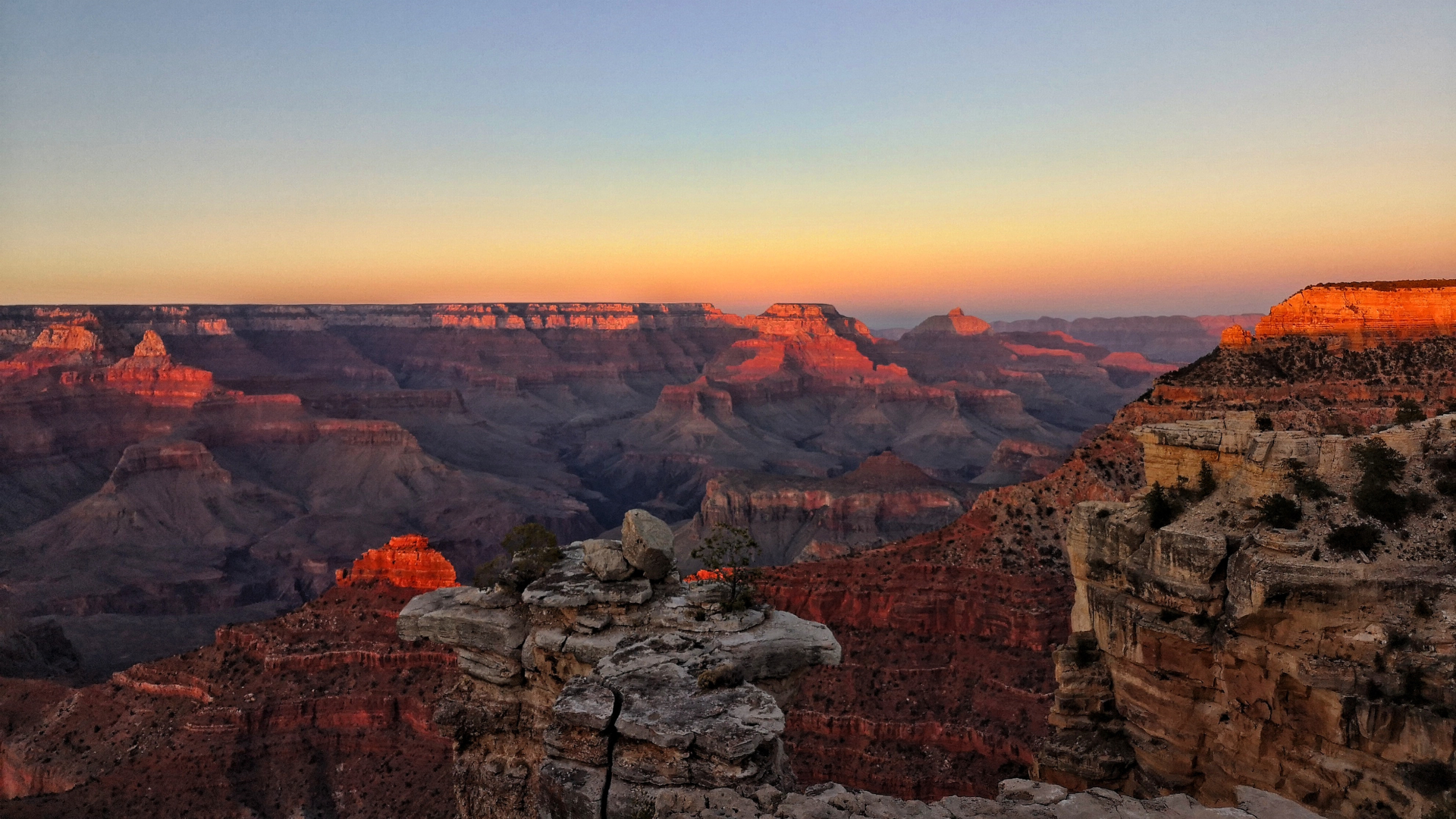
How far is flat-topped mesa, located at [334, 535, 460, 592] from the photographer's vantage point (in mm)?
46469

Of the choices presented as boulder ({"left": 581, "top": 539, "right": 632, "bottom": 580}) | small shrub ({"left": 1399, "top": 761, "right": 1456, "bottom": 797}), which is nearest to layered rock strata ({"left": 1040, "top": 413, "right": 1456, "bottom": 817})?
small shrub ({"left": 1399, "top": 761, "right": 1456, "bottom": 797})

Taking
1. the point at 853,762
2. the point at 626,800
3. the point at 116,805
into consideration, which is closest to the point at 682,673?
the point at 626,800

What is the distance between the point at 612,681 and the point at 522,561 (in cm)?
716

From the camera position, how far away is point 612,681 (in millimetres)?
13938

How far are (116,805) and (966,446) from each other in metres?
151

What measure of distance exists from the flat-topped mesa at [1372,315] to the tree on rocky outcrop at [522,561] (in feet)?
151

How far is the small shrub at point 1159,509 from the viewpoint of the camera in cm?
2205

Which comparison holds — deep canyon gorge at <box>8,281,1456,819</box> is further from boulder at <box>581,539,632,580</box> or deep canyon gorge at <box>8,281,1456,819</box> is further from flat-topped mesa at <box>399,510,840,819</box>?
boulder at <box>581,539,632,580</box>

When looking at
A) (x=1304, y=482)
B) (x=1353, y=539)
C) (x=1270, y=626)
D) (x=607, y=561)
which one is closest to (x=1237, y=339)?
→ (x=1304, y=482)

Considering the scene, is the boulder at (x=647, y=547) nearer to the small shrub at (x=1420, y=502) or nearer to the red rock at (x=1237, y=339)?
the small shrub at (x=1420, y=502)

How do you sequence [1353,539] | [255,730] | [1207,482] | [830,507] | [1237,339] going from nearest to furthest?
[1353,539] → [1207,482] → [255,730] → [1237,339] → [830,507]

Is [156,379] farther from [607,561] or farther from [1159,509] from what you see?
[1159,509]

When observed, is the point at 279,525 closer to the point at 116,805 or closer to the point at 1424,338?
the point at 116,805

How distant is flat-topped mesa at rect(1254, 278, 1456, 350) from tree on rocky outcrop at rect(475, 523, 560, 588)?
45881mm
